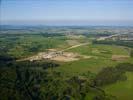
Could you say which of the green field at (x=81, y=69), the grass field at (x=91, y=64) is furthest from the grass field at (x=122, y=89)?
the grass field at (x=91, y=64)

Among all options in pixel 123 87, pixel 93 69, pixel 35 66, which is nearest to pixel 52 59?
pixel 35 66

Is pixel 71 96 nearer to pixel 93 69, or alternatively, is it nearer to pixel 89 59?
pixel 93 69

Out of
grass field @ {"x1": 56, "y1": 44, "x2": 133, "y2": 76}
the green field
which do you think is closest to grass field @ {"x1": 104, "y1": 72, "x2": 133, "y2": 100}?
the green field

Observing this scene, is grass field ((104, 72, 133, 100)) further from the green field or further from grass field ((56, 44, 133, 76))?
grass field ((56, 44, 133, 76))

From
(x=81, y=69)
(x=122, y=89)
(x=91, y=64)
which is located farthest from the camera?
(x=91, y=64)

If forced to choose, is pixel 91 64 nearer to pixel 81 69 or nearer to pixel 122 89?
pixel 81 69

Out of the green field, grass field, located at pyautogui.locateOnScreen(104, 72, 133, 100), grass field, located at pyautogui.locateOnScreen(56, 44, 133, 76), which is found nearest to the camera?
grass field, located at pyautogui.locateOnScreen(104, 72, 133, 100)

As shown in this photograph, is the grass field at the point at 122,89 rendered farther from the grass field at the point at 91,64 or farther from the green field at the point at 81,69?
the grass field at the point at 91,64

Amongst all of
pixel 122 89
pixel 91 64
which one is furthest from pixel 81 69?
pixel 122 89
